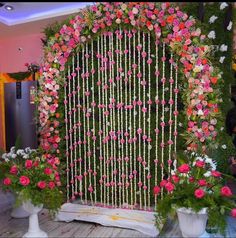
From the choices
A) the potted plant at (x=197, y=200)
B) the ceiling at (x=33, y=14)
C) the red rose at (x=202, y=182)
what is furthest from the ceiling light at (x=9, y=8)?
the red rose at (x=202, y=182)

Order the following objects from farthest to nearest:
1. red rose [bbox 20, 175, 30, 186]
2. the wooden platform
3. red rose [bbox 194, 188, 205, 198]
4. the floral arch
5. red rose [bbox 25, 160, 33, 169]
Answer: the floral arch
the wooden platform
red rose [bbox 25, 160, 33, 169]
red rose [bbox 20, 175, 30, 186]
red rose [bbox 194, 188, 205, 198]

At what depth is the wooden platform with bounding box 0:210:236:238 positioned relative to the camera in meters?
2.84

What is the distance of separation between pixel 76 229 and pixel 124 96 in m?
1.46

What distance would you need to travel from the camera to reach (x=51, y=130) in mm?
3590

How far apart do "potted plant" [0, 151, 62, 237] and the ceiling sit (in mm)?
2625

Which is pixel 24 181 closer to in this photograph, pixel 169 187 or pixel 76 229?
pixel 76 229

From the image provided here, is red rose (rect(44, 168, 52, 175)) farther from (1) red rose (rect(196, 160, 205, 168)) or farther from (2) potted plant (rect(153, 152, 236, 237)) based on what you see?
(1) red rose (rect(196, 160, 205, 168))

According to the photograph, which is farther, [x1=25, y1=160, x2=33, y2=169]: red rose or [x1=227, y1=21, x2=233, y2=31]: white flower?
[x1=227, y1=21, x2=233, y2=31]: white flower

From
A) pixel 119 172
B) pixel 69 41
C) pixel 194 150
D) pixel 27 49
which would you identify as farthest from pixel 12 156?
pixel 27 49

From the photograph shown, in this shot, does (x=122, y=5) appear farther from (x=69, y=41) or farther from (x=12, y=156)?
(x=12, y=156)

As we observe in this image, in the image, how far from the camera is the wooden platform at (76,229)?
9.31 ft

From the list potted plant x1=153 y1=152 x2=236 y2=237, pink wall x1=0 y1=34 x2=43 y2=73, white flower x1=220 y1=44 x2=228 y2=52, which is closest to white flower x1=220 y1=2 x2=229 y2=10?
white flower x1=220 y1=44 x2=228 y2=52

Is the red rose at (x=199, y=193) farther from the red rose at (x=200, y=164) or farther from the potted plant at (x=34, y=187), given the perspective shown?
the potted plant at (x=34, y=187)

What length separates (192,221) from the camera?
233 cm
